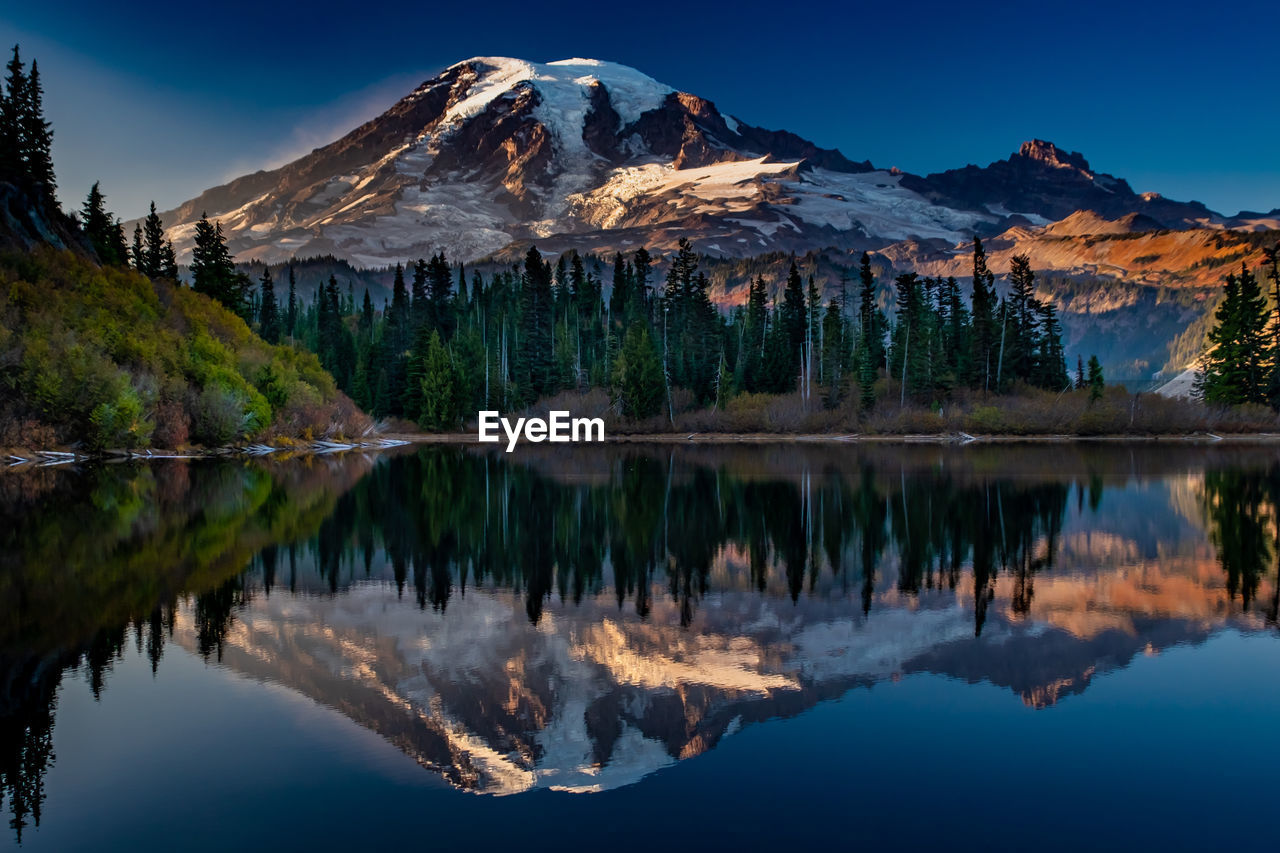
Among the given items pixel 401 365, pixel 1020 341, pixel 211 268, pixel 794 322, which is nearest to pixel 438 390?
pixel 401 365

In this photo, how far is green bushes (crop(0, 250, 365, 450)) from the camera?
1972 inches

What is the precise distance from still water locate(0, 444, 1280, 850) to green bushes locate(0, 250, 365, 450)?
88.6ft

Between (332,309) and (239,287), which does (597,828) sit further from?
(332,309)

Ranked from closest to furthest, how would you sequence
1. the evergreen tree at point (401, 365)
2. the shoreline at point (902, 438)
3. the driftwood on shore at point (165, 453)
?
the driftwood on shore at point (165, 453), the shoreline at point (902, 438), the evergreen tree at point (401, 365)

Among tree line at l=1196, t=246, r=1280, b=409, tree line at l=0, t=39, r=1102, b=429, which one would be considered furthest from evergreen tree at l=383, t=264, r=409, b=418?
tree line at l=1196, t=246, r=1280, b=409

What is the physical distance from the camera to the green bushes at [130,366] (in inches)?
1972

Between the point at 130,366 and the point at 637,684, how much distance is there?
53.3 meters

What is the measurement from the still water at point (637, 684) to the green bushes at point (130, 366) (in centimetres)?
2702

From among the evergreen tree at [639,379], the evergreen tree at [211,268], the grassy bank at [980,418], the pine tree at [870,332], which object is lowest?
the grassy bank at [980,418]

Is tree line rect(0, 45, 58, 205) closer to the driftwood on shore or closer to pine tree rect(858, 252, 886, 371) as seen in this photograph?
the driftwood on shore

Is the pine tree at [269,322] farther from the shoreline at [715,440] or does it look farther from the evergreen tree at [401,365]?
the shoreline at [715,440]

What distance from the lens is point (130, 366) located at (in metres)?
56.2

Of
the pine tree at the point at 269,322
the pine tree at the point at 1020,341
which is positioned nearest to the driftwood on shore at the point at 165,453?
the pine tree at the point at 269,322

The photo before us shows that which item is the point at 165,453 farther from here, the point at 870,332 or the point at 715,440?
the point at 870,332
